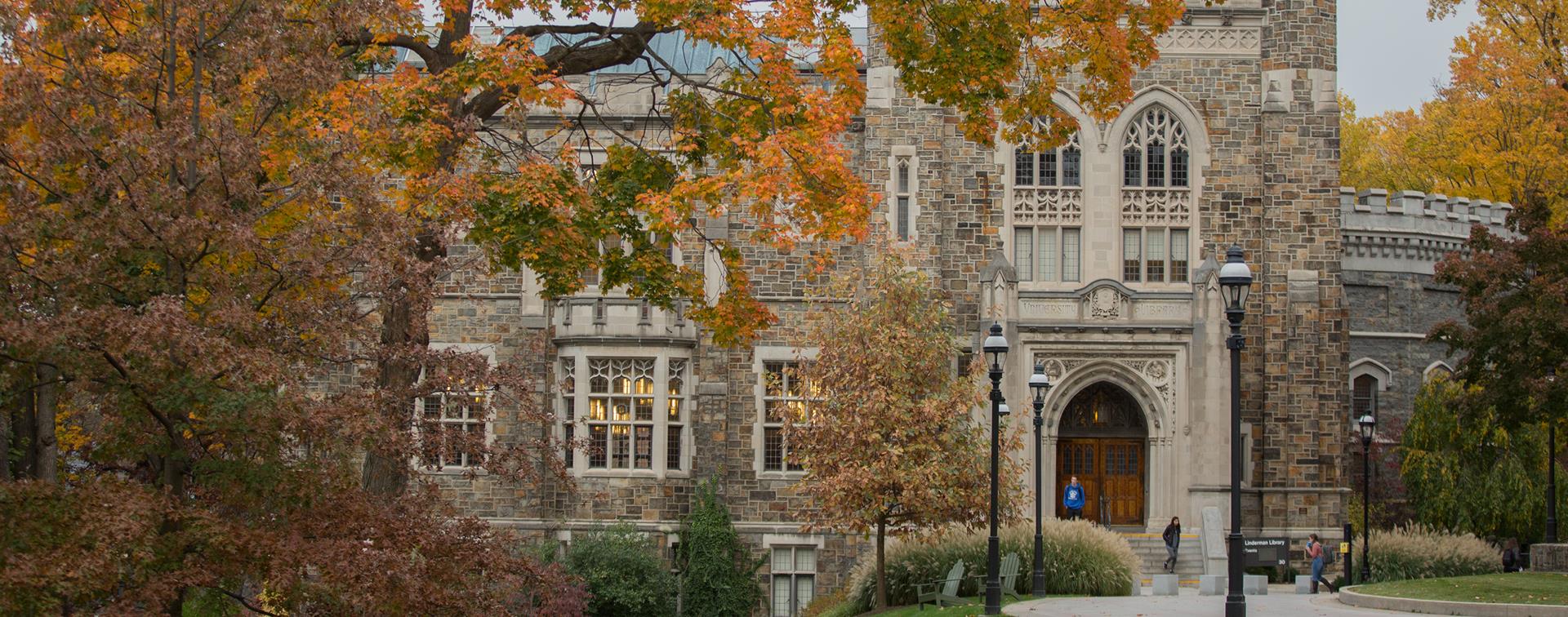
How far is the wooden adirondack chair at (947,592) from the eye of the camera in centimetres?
2477

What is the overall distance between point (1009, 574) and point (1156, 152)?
11355 millimetres

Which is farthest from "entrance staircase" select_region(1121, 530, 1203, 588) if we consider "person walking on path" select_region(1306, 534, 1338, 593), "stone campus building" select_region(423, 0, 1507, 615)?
"person walking on path" select_region(1306, 534, 1338, 593)

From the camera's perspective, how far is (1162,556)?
105 feet

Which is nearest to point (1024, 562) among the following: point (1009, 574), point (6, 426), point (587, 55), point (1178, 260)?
point (1009, 574)

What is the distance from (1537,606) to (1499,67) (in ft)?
89.4

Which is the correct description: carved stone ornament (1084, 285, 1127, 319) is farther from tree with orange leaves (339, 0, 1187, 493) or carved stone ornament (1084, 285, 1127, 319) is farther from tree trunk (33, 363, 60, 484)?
tree trunk (33, 363, 60, 484)

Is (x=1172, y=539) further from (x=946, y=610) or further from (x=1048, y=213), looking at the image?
(x=946, y=610)

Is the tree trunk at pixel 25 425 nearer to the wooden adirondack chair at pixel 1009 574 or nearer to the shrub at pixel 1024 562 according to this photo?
the shrub at pixel 1024 562

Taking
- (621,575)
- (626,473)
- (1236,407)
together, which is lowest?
(621,575)

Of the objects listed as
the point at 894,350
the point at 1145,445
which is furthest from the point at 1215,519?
the point at 894,350

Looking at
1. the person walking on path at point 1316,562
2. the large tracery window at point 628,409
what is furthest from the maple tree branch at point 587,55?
the person walking on path at point 1316,562

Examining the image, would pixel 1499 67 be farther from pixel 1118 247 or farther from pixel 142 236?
pixel 142 236

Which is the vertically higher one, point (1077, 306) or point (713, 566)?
point (1077, 306)

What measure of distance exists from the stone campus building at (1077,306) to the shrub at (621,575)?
4.12ft
